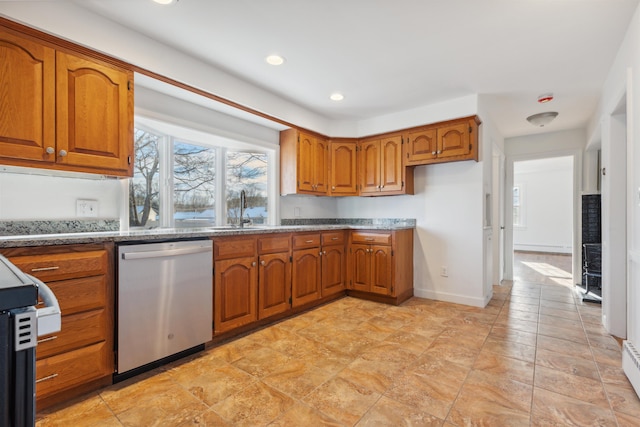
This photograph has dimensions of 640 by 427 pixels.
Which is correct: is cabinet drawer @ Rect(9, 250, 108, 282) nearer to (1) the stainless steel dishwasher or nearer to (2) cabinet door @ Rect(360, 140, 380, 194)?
(1) the stainless steel dishwasher

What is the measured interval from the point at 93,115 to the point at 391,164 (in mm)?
3063

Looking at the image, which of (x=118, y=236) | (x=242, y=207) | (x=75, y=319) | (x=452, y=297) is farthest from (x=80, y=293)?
(x=452, y=297)

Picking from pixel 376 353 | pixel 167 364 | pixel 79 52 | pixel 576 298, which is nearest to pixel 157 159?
pixel 79 52

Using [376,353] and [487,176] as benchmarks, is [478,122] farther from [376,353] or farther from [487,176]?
[376,353]

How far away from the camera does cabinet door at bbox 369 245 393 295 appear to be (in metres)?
3.48

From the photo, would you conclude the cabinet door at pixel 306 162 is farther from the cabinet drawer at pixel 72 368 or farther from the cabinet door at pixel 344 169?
the cabinet drawer at pixel 72 368

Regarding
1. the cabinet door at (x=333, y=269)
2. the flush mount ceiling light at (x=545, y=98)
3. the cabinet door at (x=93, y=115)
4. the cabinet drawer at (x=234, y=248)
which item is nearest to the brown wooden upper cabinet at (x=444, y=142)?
the flush mount ceiling light at (x=545, y=98)

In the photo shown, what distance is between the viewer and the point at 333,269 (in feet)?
11.9

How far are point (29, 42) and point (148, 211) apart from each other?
1392 mm

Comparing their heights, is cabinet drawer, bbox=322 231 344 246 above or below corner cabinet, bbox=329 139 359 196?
below

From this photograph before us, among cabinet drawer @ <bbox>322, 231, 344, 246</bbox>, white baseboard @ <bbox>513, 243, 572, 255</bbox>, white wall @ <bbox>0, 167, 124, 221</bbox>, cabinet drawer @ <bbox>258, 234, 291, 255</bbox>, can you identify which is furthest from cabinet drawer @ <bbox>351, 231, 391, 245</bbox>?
white baseboard @ <bbox>513, 243, 572, 255</bbox>

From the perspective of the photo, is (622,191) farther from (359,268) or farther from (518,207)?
(518,207)

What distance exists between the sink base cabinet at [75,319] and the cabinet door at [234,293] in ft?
2.41

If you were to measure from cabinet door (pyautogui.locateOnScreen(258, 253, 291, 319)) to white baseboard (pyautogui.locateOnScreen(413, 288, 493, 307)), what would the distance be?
181 cm
